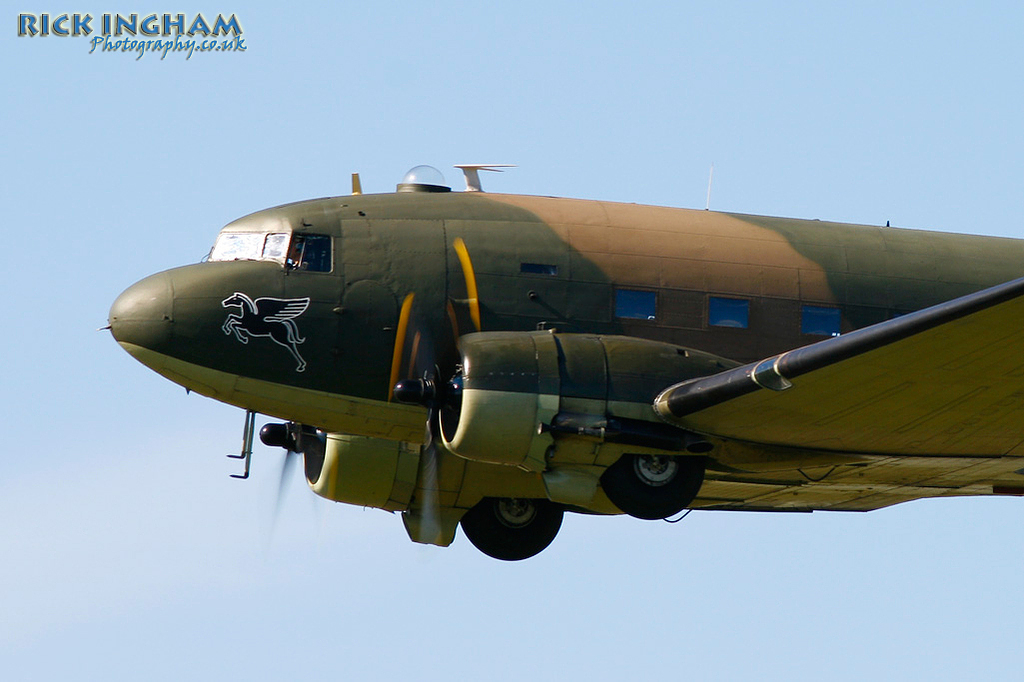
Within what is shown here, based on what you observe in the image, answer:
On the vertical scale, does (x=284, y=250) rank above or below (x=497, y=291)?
above

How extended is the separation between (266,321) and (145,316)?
4.17 ft

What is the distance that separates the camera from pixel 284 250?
1691cm

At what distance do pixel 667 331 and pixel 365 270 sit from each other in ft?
11.0

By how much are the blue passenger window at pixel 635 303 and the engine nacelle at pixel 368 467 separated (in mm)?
3125

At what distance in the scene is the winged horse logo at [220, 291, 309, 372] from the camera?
16.4 m

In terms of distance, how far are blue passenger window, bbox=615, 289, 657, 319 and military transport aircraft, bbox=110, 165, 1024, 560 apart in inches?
1.4

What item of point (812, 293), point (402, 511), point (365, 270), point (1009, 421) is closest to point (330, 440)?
point (402, 511)

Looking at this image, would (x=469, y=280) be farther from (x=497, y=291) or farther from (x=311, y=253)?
(x=311, y=253)

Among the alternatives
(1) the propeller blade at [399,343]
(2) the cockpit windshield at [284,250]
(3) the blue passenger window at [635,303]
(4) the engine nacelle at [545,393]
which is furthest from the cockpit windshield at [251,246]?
(3) the blue passenger window at [635,303]

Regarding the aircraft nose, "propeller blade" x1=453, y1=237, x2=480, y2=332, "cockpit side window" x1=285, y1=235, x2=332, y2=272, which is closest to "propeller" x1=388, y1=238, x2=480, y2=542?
"propeller blade" x1=453, y1=237, x2=480, y2=332

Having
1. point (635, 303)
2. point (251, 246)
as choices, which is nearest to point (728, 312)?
point (635, 303)

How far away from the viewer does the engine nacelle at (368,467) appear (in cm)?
1848

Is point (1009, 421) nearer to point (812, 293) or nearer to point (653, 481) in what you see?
point (812, 293)

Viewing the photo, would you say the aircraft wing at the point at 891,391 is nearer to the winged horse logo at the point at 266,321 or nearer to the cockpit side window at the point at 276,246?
the winged horse logo at the point at 266,321
